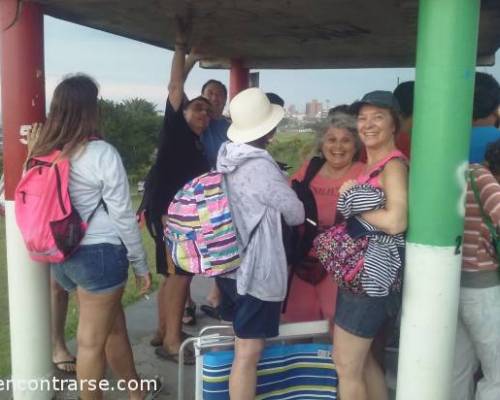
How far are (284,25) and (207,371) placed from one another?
2.22 metres

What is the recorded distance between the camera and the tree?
21.2 m

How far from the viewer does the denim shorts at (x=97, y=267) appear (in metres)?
2.66

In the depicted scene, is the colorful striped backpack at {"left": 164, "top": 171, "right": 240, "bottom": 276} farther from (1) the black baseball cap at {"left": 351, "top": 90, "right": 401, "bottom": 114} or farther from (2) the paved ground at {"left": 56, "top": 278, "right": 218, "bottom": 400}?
Answer: (2) the paved ground at {"left": 56, "top": 278, "right": 218, "bottom": 400}

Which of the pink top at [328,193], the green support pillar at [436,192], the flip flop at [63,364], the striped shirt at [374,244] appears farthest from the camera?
the flip flop at [63,364]

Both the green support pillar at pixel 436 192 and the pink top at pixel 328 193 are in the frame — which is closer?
the green support pillar at pixel 436 192

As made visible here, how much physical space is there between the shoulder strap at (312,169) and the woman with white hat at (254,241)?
1.79 ft

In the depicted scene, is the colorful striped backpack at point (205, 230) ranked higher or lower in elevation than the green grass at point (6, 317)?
higher

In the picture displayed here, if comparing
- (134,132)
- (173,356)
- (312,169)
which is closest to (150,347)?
(173,356)

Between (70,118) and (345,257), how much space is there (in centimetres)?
146

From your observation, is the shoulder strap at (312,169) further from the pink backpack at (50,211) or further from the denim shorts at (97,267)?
the pink backpack at (50,211)

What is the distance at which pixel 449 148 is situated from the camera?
2.22 metres

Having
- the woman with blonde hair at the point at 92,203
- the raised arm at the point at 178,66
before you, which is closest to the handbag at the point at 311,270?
the woman with blonde hair at the point at 92,203

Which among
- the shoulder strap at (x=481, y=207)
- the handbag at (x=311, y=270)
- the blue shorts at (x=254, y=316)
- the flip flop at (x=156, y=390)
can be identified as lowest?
the flip flop at (x=156, y=390)

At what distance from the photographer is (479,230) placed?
2498 mm
